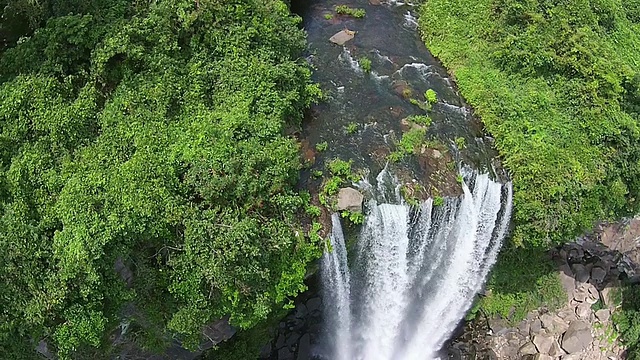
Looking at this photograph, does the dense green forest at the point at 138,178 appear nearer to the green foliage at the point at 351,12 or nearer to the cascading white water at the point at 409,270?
A: the cascading white water at the point at 409,270

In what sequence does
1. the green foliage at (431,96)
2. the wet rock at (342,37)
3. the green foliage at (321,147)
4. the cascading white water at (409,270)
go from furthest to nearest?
the wet rock at (342,37)
the green foliage at (431,96)
the green foliage at (321,147)
the cascading white water at (409,270)

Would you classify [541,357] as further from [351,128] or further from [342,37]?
[342,37]

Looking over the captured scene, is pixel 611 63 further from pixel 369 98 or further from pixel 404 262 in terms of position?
pixel 404 262

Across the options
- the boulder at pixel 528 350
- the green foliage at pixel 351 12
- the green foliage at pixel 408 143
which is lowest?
the boulder at pixel 528 350

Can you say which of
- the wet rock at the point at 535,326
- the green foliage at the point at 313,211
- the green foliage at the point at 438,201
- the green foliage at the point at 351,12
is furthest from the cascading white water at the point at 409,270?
the green foliage at the point at 351,12

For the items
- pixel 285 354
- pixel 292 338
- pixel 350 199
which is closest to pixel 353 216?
pixel 350 199

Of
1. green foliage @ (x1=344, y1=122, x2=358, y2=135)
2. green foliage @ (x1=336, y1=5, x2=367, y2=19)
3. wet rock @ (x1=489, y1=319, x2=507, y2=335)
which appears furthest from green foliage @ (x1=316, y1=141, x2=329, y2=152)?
wet rock @ (x1=489, y1=319, x2=507, y2=335)
